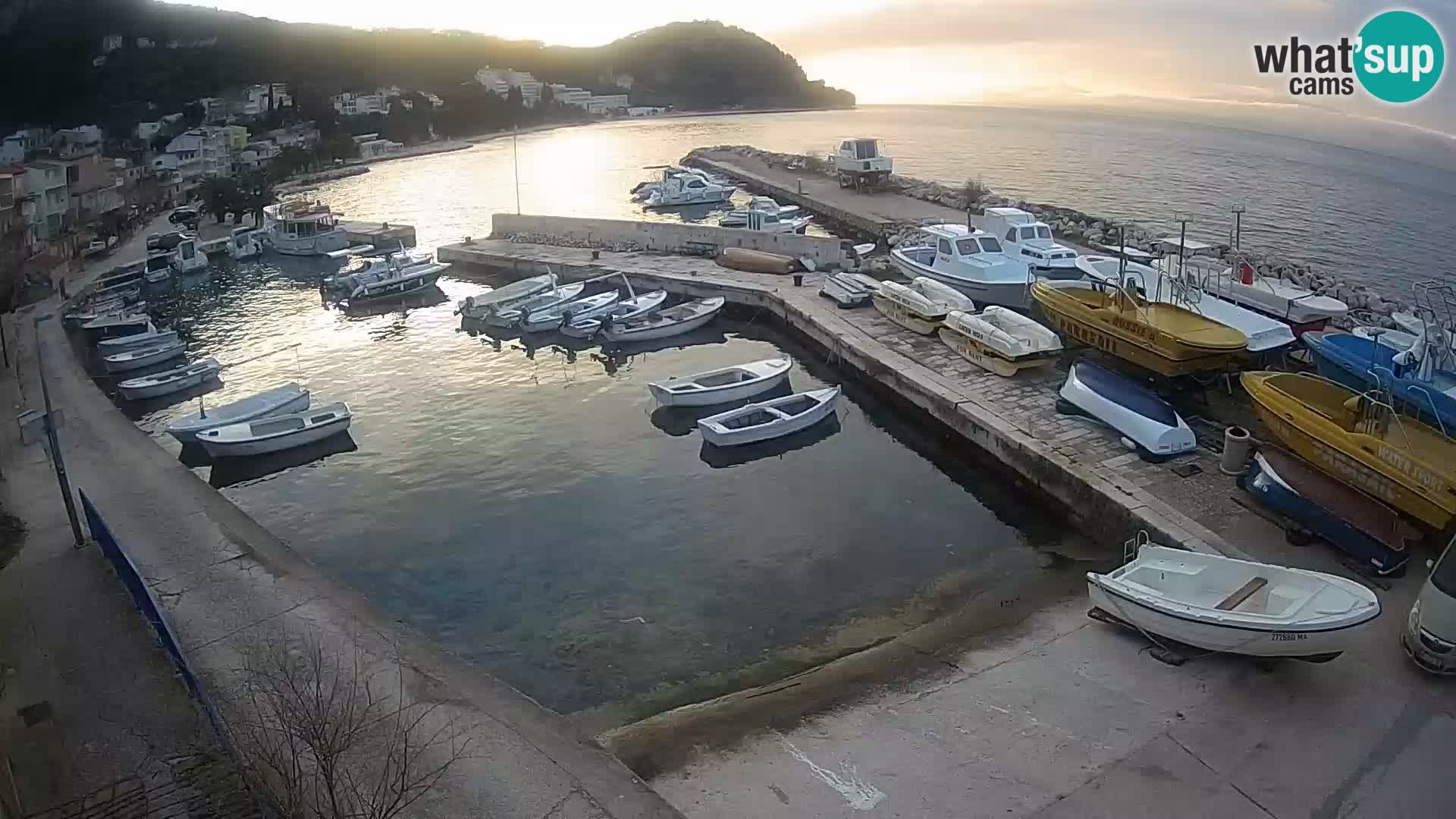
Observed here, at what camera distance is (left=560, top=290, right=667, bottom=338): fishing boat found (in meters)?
24.8

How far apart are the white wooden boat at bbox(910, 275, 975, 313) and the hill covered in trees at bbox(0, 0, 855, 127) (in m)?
93.6

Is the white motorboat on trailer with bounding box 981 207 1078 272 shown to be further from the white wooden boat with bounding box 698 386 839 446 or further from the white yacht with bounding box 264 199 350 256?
the white yacht with bounding box 264 199 350 256

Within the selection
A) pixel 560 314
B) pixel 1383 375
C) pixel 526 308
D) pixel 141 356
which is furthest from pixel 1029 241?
pixel 141 356

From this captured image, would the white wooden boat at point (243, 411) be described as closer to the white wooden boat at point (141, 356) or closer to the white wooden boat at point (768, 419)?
the white wooden boat at point (141, 356)

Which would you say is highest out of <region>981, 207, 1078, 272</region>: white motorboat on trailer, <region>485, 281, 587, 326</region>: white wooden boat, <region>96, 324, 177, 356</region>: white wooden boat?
<region>981, 207, 1078, 272</region>: white motorboat on trailer

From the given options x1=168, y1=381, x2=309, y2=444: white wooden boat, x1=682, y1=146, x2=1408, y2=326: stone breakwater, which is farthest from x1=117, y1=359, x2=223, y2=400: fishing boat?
x1=682, y1=146, x2=1408, y2=326: stone breakwater

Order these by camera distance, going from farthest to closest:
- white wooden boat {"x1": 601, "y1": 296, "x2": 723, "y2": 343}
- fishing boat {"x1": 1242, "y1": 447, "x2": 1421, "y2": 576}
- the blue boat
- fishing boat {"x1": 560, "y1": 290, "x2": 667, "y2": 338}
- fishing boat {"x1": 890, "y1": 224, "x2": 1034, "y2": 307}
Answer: fishing boat {"x1": 560, "y1": 290, "x2": 667, "y2": 338}, white wooden boat {"x1": 601, "y1": 296, "x2": 723, "y2": 343}, fishing boat {"x1": 890, "y1": 224, "x2": 1034, "y2": 307}, the blue boat, fishing boat {"x1": 1242, "y1": 447, "x2": 1421, "y2": 576}

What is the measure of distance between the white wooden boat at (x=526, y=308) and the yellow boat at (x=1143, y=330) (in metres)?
13.2

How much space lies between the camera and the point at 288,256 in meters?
38.8

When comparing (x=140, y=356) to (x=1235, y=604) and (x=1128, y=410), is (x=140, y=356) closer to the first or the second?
(x=1128, y=410)

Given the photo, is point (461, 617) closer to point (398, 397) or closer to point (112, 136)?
point (398, 397)

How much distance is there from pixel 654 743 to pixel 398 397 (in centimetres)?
→ 1419

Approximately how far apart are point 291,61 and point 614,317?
11972 centimetres

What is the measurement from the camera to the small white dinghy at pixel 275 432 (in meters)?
18.2
